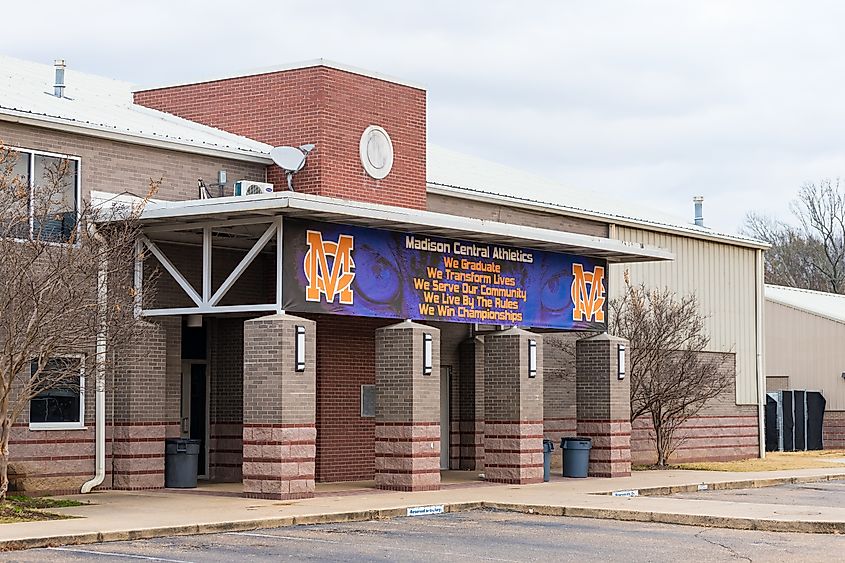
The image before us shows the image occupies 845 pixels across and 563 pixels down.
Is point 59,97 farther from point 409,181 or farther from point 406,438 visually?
point 406,438

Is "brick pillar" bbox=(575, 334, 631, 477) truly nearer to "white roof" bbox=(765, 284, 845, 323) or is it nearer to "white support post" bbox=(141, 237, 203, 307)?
"white support post" bbox=(141, 237, 203, 307)

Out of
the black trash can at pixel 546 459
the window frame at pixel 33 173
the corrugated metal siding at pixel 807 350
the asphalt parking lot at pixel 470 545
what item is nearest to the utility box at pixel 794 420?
the corrugated metal siding at pixel 807 350

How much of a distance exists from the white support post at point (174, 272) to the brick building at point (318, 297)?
50mm

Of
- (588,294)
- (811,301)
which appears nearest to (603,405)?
(588,294)

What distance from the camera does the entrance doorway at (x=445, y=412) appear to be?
30.4 m

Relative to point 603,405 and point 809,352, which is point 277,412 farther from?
point 809,352

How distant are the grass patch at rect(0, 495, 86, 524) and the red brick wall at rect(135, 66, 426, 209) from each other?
7.66 meters

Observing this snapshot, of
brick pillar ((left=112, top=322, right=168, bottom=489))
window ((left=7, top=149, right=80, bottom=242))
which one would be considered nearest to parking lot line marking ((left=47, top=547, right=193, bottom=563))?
window ((left=7, top=149, right=80, bottom=242))

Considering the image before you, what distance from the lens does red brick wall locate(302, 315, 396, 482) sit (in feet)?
86.1

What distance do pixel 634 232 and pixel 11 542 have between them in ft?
73.4

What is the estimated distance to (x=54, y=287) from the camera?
19.4 meters

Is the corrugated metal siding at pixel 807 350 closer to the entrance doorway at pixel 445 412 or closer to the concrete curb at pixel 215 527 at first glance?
the entrance doorway at pixel 445 412

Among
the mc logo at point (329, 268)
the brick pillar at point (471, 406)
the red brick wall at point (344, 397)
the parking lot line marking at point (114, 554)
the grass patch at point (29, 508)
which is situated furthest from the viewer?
the brick pillar at point (471, 406)

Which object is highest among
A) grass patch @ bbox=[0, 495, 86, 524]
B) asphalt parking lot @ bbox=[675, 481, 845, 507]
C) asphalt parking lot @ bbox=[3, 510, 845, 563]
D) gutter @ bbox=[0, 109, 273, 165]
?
gutter @ bbox=[0, 109, 273, 165]
